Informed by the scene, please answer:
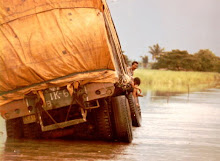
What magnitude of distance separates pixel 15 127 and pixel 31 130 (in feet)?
1.03

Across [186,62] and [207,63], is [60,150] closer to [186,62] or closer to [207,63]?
[186,62]

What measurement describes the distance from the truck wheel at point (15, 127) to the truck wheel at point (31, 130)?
118 mm

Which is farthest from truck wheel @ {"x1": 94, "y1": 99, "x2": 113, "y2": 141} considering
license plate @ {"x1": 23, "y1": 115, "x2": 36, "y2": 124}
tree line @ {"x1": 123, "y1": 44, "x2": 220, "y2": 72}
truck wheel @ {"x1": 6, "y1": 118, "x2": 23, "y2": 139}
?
tree line @ {"x1": 123, "y1": 44, "x2": 220, "y2": 72}

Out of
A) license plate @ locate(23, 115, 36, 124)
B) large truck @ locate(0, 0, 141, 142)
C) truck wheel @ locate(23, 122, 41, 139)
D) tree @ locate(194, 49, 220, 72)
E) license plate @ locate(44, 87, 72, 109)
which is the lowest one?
tree @ locate(194, 49, 220, 72)

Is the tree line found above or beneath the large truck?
beneath

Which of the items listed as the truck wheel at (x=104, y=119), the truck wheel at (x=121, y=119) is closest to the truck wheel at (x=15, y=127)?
the truck wheel at (x=104, y=119)

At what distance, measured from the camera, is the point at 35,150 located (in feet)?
28.9

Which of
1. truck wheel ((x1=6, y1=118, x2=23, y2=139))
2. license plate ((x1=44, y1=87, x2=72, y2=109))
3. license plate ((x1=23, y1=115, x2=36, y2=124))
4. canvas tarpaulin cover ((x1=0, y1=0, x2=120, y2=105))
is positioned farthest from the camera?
truck wheel ((x1=6, y1=118, x2=23, y2=139))

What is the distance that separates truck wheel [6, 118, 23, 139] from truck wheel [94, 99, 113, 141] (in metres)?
1.60

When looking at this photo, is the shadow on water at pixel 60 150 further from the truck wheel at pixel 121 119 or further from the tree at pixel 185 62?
the tree at pixel 185 62

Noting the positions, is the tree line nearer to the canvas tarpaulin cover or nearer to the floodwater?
the floodwater

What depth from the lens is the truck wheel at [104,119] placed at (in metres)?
9.71

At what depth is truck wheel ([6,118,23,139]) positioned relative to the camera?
10213 mm

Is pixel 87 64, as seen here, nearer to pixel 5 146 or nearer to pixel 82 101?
pixel 82 101
